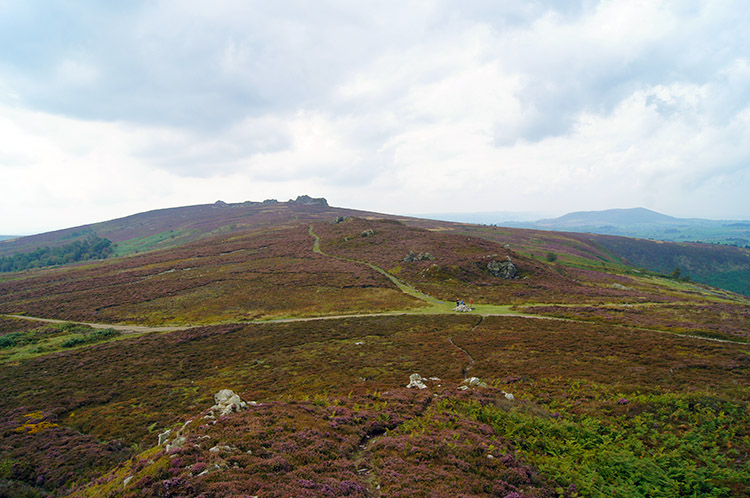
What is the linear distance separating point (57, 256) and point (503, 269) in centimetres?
21423

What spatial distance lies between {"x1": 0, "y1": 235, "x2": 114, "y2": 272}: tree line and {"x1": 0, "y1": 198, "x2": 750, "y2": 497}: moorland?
104555 millimetres

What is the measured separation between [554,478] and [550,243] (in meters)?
167

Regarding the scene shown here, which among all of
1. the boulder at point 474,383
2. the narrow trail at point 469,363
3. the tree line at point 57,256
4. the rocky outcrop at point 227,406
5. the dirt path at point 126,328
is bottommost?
the dirt path at point 126,328

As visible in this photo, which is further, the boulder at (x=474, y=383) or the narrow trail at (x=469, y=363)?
the narrow trail at (x=469, y=363)

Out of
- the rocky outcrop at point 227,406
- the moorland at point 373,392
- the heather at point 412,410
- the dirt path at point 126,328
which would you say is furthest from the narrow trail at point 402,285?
the dirt path at point 126,328

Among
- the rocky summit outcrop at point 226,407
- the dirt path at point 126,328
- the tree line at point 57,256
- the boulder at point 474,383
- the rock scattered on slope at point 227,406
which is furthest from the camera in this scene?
the tree line at point 57,256

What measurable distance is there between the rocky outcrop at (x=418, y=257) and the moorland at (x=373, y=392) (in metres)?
18.4

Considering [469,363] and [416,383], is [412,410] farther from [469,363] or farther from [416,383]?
[469,363]

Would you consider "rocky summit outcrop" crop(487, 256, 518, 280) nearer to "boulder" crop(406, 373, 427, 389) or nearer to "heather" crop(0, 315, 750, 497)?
"heather" crop(0, 315, 750, 497)

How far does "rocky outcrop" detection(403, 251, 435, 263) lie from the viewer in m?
85.9

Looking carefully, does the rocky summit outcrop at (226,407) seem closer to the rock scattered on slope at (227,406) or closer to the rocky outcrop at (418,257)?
the rock scattered on slope at (227,406)

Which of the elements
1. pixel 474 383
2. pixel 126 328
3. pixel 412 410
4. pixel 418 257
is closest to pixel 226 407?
pixel 412 410

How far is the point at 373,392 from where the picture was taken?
2422cm

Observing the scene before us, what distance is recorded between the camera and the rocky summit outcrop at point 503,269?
246 feet
